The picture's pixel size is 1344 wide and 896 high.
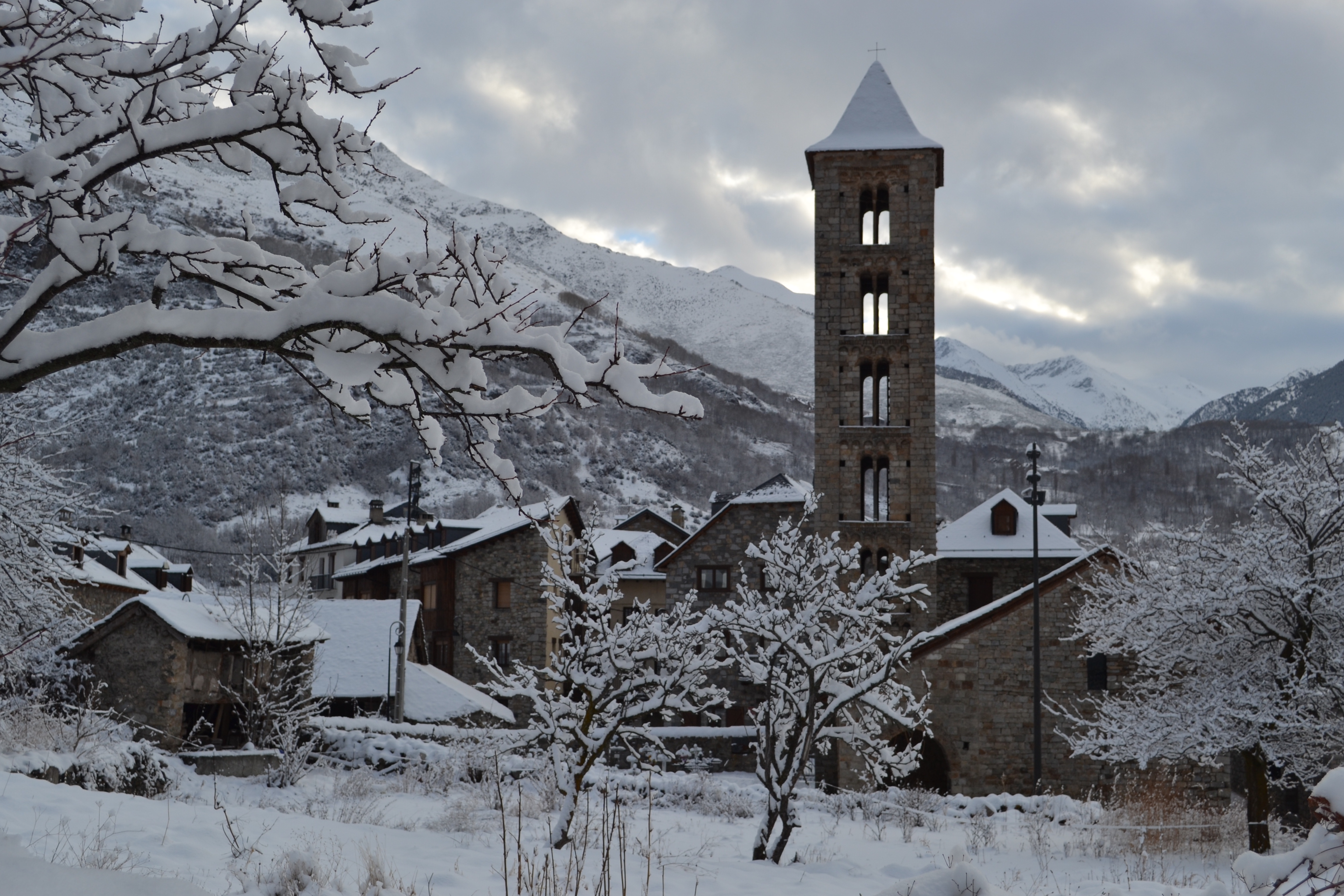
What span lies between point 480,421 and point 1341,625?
612 inches

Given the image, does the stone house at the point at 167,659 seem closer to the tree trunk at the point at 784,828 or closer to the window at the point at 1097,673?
the tree trunk at the point at 784,828

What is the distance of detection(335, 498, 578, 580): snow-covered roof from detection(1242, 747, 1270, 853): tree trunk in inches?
1000

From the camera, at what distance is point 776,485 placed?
150 ft

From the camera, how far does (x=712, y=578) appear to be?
146ft

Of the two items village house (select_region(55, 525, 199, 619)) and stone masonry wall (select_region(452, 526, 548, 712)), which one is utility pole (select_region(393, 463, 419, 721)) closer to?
village house (select_region(55, 525, 199, 619))

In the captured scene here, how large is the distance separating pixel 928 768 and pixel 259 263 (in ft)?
98.1

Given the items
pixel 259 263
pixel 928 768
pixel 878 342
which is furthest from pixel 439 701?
pixel 259 263

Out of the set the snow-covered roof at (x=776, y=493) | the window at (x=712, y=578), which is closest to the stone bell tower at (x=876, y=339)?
the snow-covered roof at (x=776, y=493)

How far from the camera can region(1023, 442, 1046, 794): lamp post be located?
26.0 m

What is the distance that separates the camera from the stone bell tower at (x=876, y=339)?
37.1m

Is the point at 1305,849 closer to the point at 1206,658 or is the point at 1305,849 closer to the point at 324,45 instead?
the point at 324,45

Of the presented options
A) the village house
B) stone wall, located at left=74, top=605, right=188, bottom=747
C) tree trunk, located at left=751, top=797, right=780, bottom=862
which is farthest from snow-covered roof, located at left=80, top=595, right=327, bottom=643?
tree trunk, located at left=751, top=797, right=780, bottom=862

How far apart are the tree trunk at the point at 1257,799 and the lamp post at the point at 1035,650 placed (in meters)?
9.36

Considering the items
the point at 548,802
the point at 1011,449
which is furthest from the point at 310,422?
the point at 1011,449
